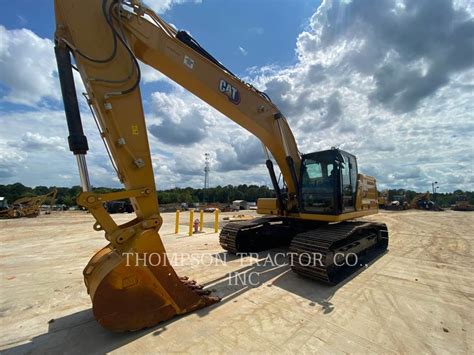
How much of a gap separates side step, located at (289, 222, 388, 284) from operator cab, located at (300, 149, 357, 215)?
53cm

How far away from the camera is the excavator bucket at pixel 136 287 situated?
3.07 metres

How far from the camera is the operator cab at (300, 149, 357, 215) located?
596cm

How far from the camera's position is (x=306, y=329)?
332cm

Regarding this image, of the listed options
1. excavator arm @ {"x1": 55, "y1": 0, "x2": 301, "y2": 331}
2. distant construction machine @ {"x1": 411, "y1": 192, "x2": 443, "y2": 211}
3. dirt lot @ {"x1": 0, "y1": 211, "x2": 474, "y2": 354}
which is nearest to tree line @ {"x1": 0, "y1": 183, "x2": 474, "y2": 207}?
distant construction machine @ {"x1": 411, "y1": 192, "x2": 443, "y2": 211}

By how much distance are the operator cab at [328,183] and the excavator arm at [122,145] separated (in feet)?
11.1

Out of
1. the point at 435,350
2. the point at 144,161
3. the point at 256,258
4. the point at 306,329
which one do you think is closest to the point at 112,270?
the point at 144,161

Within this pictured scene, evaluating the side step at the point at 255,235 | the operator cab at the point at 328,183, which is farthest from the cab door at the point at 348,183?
the side step at the point at 255,235

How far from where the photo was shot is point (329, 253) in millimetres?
4855

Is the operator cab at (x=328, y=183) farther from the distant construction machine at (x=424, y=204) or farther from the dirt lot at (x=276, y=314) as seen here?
the distant construction machine at (x=424, y=204)

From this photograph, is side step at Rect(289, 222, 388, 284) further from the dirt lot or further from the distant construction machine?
the distant construction machine

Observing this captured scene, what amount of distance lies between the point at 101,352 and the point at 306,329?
94.3 inches

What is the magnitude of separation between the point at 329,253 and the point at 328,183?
183 cm

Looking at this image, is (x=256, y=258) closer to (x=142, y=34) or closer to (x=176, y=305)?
(x=176, y=305)

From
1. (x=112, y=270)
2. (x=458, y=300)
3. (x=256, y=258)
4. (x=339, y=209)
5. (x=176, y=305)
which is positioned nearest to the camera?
(x=112, y=270)
